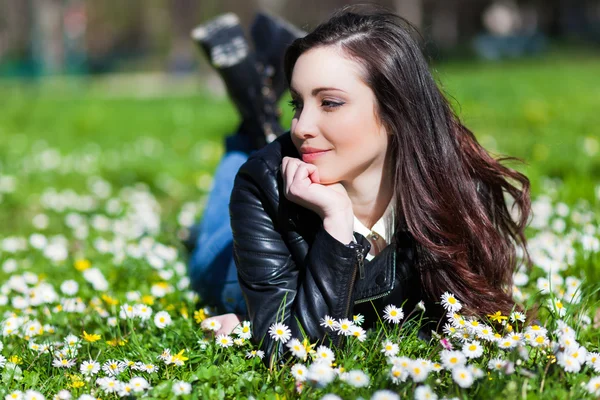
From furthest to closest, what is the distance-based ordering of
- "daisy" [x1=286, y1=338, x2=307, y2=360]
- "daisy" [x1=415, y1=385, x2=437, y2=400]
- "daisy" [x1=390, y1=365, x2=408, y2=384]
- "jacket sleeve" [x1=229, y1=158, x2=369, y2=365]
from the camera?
"jacket sleeve" [x1=229, y1=158, x2=369, y2=365] < "daisy" [x1=286, y1=338, x2=307, y2=360] < "daisy" [x1=390, y1=365, x2=408, y2=384] < "daisy" [x1=415, y1=385, x2=437, y2=400]

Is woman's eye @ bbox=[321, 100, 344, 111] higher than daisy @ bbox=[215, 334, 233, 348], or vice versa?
woman's eye @ bbox=[321, 100, 344, 111]

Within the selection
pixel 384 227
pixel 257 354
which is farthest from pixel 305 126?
pixel 257 354

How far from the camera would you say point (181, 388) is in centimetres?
184

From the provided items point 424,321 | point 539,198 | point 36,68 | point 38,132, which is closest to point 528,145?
point 539,198

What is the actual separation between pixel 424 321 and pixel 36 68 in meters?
21.0

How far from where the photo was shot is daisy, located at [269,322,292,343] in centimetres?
207

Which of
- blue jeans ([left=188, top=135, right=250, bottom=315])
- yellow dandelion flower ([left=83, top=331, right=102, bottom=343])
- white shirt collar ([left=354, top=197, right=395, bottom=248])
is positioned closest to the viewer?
yellow dandelion flower ([left=83, top=331, right=102, bottom=343])

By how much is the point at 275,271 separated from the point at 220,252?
0.91 m

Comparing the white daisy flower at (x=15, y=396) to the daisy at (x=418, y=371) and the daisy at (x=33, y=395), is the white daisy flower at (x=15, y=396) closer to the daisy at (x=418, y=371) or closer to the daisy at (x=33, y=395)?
the daisy at (x=33, y=395)

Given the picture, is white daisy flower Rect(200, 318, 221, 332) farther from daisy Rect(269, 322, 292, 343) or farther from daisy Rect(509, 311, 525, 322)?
daisy Rect(509, 311, 525, 322)

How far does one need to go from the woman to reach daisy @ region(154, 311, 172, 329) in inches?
9.4

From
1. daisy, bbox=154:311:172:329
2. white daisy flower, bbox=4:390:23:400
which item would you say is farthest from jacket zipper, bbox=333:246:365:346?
white daisy flower, bbox=4:390:23:400

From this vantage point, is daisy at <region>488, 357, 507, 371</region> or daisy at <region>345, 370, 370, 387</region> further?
daisy at <region>488, 357, 507, 371</region>

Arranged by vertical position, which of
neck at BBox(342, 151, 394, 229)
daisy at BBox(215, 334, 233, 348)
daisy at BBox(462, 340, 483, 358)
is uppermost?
neck at BBox(342, 151, 394, 229)
